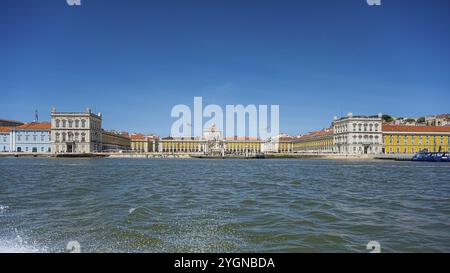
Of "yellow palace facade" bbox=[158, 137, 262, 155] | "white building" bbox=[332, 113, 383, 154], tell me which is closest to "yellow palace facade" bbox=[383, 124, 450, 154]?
"white building" bbox=[332, 113, 383, 154]

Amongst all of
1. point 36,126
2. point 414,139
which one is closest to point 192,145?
point 36,126

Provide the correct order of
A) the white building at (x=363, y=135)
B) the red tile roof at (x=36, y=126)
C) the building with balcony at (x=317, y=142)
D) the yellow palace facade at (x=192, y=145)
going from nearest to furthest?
1. the white building at (x=363, y=135)
2. the red tile roof at (x=36, y=126)
3. the building with balcony at (x=317, y=142)
4. the yellow palace facade at (x=192, y=145)

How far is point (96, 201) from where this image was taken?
9.99 meters

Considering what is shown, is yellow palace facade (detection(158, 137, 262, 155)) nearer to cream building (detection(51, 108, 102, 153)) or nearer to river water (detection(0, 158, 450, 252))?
cream building (detection(51, 108, 102, 153))

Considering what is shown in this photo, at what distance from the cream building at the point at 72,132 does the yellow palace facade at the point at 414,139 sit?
7160cm

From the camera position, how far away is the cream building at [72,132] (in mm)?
87375

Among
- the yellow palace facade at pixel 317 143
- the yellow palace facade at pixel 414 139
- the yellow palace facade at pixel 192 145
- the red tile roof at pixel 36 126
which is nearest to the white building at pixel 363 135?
the yellow palace facade at pixel 414 139

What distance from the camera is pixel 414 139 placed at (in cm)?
8244

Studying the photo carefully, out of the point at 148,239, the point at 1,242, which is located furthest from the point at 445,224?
the point at 1,242

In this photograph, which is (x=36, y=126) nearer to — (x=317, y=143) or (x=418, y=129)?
(x=317, y=143)

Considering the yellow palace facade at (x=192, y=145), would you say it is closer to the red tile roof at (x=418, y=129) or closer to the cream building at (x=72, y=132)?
the cream building at (x=72, y=132)

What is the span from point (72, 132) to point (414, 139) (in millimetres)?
81057

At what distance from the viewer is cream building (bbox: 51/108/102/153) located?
87.4 m
